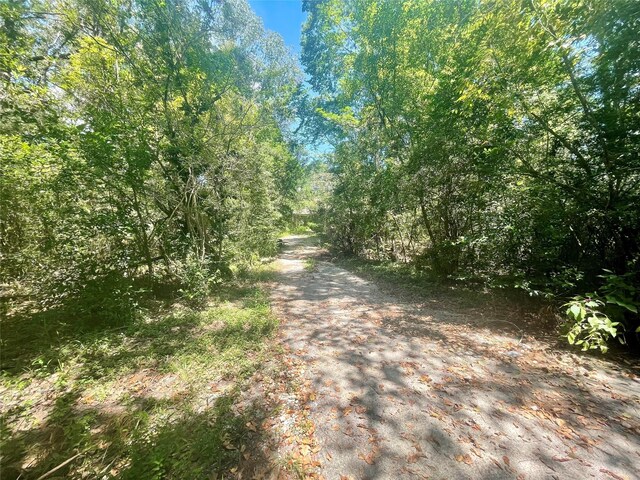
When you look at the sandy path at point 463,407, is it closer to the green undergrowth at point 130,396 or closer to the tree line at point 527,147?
the tree line at point 527,147

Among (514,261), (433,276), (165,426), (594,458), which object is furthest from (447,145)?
(165,426)

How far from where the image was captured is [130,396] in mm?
Result: 2695

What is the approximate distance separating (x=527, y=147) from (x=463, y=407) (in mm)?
4787

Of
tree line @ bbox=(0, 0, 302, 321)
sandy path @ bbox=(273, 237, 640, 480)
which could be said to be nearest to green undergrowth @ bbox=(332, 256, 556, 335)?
sandy path @ bbox=(273, 237, 640, 480)

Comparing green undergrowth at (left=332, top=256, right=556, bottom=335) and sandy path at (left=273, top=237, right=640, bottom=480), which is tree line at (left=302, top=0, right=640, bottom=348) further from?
sandy path at (left=273, top=237, right=640, bottom=480)

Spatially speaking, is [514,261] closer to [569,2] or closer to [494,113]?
[494,113]

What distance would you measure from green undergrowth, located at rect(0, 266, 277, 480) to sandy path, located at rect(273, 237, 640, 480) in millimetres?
914

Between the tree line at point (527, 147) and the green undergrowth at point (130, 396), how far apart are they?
401cm

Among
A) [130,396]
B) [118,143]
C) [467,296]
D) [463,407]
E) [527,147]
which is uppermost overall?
[527,147]

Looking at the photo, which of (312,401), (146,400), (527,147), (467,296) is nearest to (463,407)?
(312,401)

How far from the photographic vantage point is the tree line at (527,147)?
3105 mm

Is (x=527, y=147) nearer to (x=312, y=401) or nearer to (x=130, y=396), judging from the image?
(x=312, y=401)

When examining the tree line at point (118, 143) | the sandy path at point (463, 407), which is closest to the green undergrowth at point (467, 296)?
the sandy path at point (463, 407)

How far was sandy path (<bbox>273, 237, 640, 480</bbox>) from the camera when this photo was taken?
1.86 m
